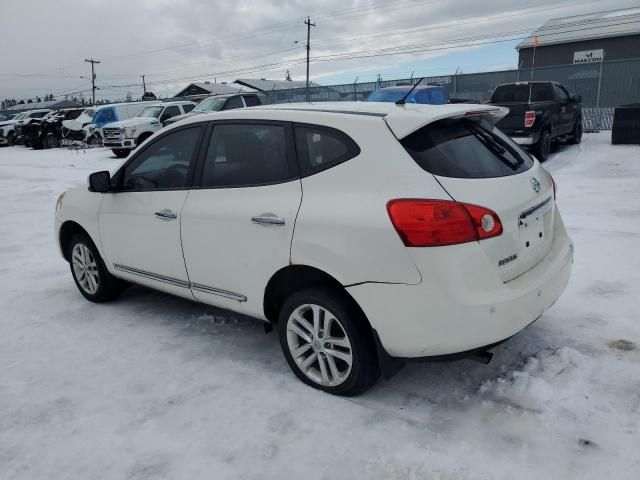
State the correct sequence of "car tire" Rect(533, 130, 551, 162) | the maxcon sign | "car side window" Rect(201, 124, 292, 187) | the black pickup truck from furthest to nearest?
the maxcon sign
"car tire" Rect(533, 130, 551, 162)
the black pickup truck
"car side window" Rect(201, 124, 292, 187)

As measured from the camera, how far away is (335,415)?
2.96 meters

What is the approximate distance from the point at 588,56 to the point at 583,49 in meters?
0.66

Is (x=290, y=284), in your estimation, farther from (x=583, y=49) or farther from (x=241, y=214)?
(x=583, y=49)

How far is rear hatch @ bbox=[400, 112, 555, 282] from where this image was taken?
108 inches

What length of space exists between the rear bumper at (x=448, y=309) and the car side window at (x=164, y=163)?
1725mm

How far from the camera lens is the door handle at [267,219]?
Answer: 308cm

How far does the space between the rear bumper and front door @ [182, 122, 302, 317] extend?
0.65m

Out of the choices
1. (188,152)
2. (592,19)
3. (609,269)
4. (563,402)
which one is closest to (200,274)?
(188,152)

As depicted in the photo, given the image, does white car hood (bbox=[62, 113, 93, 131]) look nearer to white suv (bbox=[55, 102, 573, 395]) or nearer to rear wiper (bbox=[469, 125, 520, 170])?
white suv (bbox=[55, 102, 573, 395])

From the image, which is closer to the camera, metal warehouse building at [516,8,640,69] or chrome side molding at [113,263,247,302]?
chrome side molding at [113,263,247,302]

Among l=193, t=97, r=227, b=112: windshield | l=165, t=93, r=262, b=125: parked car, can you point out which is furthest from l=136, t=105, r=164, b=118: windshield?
l=193, t=97, r=227, b=112: windshield

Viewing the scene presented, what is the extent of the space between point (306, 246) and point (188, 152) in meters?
1.41

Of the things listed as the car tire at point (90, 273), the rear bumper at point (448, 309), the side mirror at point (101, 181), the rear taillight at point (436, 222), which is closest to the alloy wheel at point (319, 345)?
the rear bumper at point (448, 309)

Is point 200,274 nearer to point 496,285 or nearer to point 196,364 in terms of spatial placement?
point 196,364
